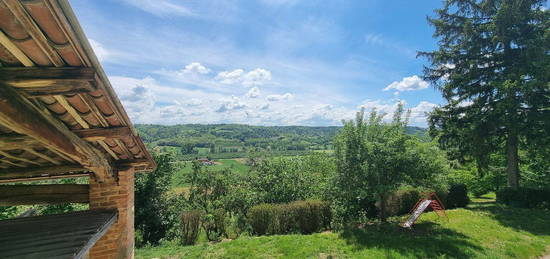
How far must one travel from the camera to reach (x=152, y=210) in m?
11.9

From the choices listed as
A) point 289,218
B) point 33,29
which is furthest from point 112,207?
point 289,218

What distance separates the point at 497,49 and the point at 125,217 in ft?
57.8

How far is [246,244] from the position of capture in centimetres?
789

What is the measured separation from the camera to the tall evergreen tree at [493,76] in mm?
11148

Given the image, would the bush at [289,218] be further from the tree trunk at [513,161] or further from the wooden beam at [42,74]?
the tree trunk at [513,161]

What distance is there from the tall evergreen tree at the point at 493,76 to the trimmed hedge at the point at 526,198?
0.94 meters

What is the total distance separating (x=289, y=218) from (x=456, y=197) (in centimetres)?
897

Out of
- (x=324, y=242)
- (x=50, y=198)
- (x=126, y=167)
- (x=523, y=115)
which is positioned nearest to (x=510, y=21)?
(x=523, y=115)

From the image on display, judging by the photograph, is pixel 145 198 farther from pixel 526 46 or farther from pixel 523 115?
pixel 526 46

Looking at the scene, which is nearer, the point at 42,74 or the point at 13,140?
the point at 42,74

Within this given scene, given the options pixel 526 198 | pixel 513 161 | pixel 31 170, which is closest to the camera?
pixel 31 170

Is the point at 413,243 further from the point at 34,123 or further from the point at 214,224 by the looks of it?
the point at 34,123

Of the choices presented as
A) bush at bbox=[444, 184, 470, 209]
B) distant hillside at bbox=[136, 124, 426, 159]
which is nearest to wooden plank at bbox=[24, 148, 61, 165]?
bush at bbox=[444, 184, 470, 209]

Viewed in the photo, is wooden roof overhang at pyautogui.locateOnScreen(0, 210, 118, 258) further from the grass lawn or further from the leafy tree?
the leafy tree
